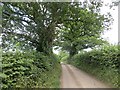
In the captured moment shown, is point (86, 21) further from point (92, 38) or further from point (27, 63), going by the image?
point (92, 38)

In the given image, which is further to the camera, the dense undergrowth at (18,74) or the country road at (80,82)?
the country road at (80,82)

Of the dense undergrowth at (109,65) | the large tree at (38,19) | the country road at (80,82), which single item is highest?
the large tree at (38,19)

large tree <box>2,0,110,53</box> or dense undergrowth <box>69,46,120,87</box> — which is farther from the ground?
large tree <box>2,0,110,53</box>

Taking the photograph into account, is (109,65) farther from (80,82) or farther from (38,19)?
(38,19)

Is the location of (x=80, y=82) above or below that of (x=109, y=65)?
below

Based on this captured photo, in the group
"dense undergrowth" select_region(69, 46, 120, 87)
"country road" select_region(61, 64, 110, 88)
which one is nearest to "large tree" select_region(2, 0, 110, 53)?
"dense undergrowth" select_region(69, 46, 120, 87)

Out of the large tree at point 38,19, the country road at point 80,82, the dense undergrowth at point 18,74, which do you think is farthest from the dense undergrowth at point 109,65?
the dense undergrowth at point 18,74

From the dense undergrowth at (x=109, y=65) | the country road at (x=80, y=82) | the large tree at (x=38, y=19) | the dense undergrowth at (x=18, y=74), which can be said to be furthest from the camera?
the large tree at (x=38, y=19)

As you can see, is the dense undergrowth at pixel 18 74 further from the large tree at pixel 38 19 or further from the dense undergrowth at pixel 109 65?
the large tree at pixel 38 19

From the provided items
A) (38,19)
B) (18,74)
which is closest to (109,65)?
(38,19)

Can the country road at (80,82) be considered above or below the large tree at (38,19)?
below

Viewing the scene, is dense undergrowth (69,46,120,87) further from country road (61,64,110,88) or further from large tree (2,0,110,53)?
large tree (2,0,110,53)

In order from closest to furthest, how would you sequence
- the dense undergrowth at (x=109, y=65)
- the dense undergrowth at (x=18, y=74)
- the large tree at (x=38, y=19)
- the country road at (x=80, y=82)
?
the dense undergrowth at (x=18, y=74), the country road at (x=80, y=82), the dense undergrowth at (x=109, y=65), the large tree at (x=38, y=19)

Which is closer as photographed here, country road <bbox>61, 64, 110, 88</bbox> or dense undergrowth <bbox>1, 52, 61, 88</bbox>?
dense undergrowth <bbox>1, 52, 61, 88</bbox>
